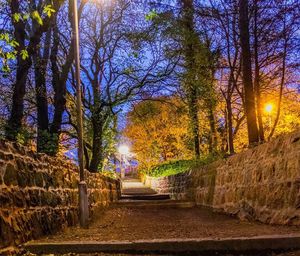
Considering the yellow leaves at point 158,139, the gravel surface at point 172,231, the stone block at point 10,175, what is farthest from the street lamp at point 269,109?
the stone block at point 10,175

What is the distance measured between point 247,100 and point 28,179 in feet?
20.7

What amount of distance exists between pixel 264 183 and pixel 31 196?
3603mm

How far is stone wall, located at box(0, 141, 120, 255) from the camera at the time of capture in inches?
176

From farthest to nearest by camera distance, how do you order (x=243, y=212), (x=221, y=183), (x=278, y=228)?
1. (x=221, y=183)
2. (x=243, y=212)
3. (x=278, y=228)

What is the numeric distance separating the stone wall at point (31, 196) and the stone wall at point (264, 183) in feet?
10.1

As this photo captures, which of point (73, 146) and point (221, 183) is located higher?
point (73, 146)

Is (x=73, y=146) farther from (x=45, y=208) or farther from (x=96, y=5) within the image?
(x=45, y=208)

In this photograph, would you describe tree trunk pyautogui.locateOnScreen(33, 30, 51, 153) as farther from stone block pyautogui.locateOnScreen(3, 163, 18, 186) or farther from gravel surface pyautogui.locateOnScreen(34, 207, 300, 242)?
stone block pyautogui.locateOnScreen(3, 163, 18, 186)

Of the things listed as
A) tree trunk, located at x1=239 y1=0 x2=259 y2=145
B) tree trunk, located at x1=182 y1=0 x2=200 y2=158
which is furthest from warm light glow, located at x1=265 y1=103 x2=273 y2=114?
tree trunk, located at x1=239 y1=0 x2=259 y2=145

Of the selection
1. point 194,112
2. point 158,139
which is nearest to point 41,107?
point 194,112

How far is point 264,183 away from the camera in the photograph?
6.94 m

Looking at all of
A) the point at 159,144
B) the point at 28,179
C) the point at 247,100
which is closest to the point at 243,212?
the point at 247,100

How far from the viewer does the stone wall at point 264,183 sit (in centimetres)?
587

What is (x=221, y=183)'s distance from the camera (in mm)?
10172
